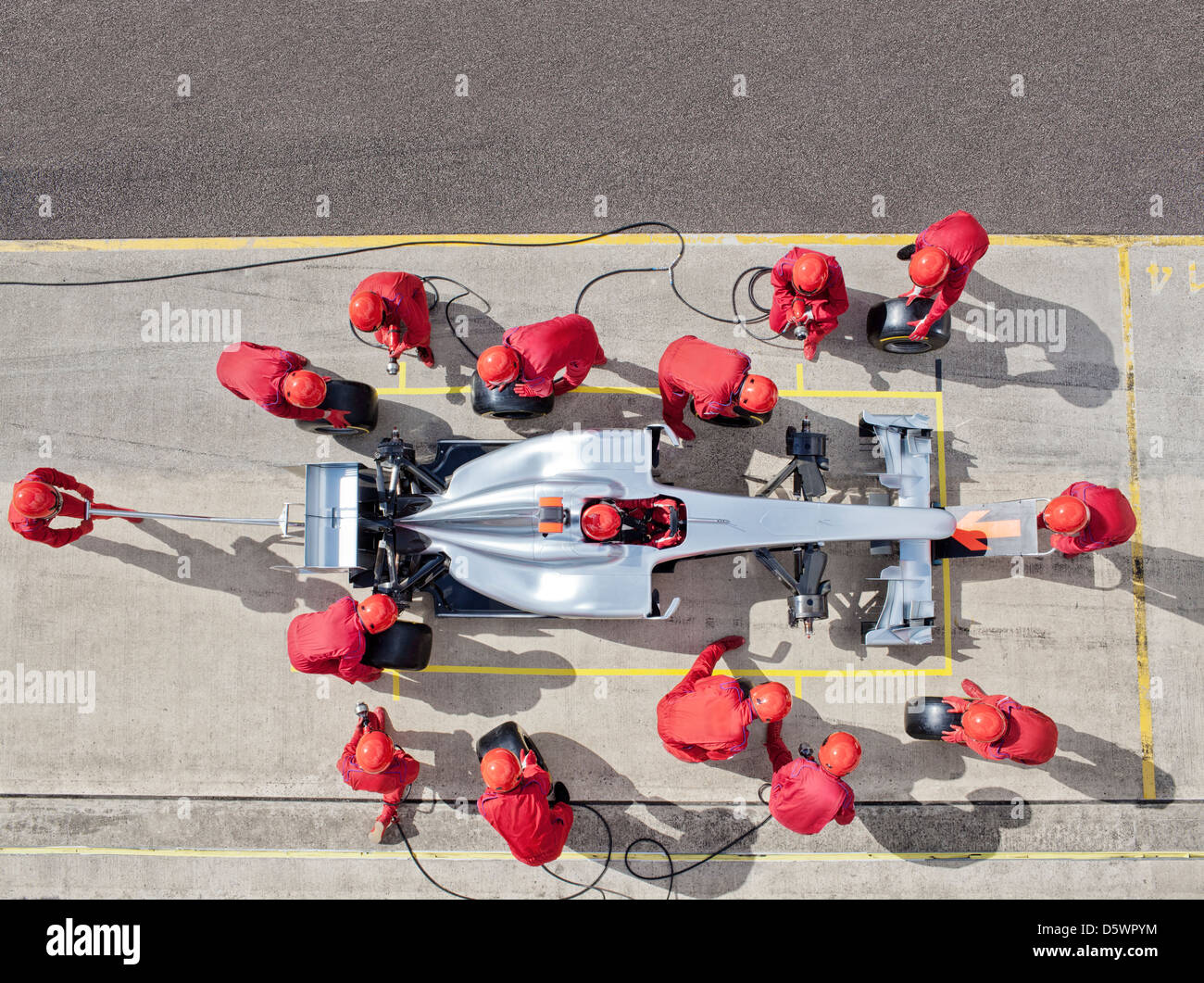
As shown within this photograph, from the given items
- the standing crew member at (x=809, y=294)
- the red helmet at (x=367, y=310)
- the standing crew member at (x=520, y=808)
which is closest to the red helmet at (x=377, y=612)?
the standing crew member at (x=520, y=808)

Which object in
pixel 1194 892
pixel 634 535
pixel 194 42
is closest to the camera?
pixel 634 535

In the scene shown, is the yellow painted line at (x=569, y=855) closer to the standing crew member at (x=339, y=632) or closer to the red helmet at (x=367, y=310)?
the standing crew member at (x=339, y=632)

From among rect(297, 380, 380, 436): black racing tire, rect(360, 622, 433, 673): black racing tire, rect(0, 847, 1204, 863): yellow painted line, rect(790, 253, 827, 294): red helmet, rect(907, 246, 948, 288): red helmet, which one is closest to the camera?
rect(790, 253, 827, 294): red helmet

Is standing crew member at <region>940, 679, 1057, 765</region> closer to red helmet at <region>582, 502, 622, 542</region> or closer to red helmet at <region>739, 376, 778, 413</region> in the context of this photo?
red helmet at <region>739, 376, 778, 413</region>

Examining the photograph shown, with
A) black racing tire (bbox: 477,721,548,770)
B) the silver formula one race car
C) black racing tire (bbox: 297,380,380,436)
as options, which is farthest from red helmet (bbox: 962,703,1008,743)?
black racing tire (bbox: 297,380,380,436)

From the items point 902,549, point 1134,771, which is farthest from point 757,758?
point 1134,771

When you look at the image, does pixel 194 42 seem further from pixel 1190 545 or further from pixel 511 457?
pixel 1190 545
